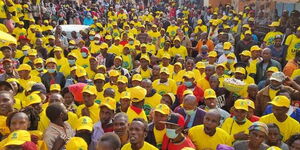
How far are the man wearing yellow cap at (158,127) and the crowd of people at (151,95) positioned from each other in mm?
14

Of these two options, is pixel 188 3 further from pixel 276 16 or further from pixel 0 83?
pixel 0 83

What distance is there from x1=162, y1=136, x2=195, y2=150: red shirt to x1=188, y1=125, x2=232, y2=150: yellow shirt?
0.28 meters

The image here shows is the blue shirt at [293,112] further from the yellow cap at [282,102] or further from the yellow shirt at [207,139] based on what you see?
the yellow shirt at [207,139]

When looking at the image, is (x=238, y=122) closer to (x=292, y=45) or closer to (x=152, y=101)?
(x=152, y=101)

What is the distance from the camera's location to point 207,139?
5.66 metres

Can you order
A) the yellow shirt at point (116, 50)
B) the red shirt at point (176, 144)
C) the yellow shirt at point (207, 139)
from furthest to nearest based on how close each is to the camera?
the yellow shirt at point (116, 50), the yellow shirt at point (207, 139), the red shirt at point (176, 144)

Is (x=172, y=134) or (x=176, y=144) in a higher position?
(x=172, y=134)

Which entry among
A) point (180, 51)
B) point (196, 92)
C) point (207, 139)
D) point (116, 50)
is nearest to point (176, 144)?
Answer: point (207, 139)

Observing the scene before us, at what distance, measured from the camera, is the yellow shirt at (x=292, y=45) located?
10.8 meters

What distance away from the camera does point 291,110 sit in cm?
678

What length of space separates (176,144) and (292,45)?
6558 mm

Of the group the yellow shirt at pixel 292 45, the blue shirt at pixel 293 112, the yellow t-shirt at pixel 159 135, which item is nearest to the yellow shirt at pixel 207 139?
the yellow t-shirt at pixel 159 135

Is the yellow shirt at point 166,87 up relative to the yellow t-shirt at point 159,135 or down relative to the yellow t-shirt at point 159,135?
down

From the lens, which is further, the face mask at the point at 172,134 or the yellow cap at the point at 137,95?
the yellow cap at the point at 137,95
